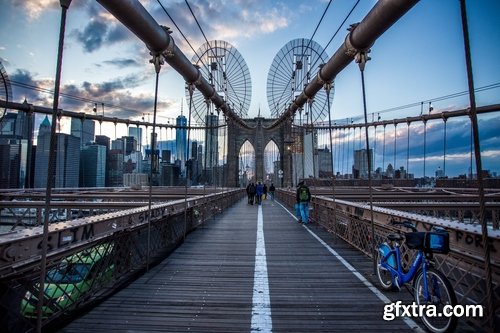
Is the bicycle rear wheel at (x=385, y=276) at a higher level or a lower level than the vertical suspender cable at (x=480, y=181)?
lower

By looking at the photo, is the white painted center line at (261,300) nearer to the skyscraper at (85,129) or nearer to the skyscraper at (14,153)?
the skyscraper at (14,153)

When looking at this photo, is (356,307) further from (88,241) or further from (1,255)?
(1,255)

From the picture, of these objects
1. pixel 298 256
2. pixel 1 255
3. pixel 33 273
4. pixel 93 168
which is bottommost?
pixel 298 256

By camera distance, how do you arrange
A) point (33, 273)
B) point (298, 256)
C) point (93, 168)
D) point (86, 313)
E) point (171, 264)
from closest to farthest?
1. point (33, 273)
2. point (86, 313)
3. point (171, 264)
4. point (298, 256)
5. point (93, 168)

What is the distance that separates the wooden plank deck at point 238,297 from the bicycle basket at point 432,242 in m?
1.03

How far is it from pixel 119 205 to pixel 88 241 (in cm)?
625

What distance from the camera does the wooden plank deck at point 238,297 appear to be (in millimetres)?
3670

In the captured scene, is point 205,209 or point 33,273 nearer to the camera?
point 33,273

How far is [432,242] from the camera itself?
3.26 metres

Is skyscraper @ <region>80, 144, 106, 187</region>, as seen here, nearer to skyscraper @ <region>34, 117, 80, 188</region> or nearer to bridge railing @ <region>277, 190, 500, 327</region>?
skyscraper @ <region>34, 117, 80, 188</region>

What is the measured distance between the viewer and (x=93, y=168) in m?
33.2

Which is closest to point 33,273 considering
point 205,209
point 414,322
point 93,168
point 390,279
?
point 414,322

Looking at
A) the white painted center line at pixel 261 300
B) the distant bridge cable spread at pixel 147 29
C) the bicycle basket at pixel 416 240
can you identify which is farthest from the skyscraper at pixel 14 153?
the bicycle basket at pixel 416 240

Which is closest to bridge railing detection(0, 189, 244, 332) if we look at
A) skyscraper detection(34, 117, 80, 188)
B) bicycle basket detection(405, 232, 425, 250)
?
bicycle basket detection(405, 232, 425, 250)
